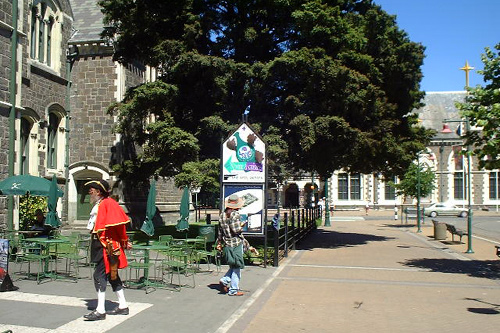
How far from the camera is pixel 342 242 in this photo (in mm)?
20766

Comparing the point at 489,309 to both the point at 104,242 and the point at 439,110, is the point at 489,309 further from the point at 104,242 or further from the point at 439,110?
the point at 439,110

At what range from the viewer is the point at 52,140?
20500mm

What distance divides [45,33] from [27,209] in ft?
22.9

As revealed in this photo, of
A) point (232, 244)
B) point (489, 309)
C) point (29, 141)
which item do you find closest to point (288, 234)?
point (232, 244)

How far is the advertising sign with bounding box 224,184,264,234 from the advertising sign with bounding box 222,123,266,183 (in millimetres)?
176

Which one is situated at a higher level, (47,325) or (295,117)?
(295,117)

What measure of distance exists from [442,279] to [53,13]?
16.9m

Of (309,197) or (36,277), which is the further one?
(309,197)

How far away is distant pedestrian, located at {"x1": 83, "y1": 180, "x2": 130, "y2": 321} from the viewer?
23.1ft

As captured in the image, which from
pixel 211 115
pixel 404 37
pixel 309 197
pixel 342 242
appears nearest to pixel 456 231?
pixel 342 242

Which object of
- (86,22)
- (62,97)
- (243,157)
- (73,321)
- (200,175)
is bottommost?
(73,321)

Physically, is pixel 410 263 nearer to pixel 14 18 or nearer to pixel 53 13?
pixel 14 18

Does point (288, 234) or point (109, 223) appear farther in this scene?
point (288, 234)

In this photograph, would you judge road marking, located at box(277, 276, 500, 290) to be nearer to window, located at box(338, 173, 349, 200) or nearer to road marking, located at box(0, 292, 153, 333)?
road marking, located at box(0, 292, 153, 333)
